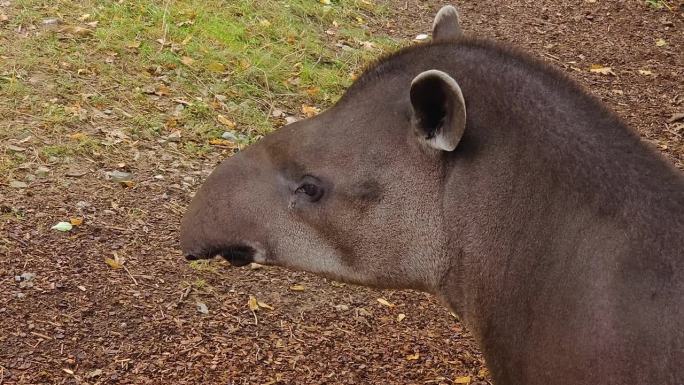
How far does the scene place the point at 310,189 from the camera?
4.42 metres

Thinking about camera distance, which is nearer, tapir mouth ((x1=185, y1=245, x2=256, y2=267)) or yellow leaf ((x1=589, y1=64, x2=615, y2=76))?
tapir mouth ((x1=185, y1=245, x2=256, y2=267))

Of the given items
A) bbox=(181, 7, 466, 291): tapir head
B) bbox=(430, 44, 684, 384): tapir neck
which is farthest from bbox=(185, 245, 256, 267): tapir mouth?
bbox=(430, 44, 684, 384): tapir neck

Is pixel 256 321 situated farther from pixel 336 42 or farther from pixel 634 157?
pixel 336 42

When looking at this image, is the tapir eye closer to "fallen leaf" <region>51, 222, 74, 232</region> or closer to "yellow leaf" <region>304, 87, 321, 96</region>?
"fallen leaf" <region>51, 222, 74, 232</region>

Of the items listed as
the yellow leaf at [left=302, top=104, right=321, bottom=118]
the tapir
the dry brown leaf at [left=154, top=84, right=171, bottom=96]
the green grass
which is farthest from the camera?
the yellow leaf at [left=302, top=104, right=321, bottom=118]

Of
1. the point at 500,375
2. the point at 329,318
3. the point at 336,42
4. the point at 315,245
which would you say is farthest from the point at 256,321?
the point at 336,42

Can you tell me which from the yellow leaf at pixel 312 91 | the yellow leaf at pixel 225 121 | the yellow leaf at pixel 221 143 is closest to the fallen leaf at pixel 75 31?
the yellow leaf at pixel 225 121

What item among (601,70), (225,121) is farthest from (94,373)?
(601,70)

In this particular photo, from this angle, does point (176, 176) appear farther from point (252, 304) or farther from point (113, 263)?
point (252, 304)

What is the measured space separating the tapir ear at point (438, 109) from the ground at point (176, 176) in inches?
104

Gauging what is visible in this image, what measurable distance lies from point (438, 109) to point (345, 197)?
65cm

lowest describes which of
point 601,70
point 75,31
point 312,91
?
point 75,31

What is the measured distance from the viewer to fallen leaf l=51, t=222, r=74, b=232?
700 cm

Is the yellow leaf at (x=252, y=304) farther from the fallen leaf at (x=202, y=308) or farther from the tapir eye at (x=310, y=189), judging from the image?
the tapir eye at (x=310, y=189)
